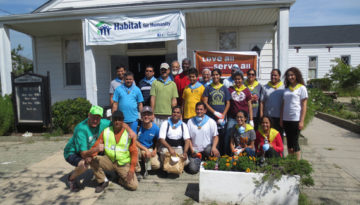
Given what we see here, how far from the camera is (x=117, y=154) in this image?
3.50 m

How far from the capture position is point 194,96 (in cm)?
440

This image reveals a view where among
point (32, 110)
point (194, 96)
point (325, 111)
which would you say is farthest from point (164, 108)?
point (325, 111)

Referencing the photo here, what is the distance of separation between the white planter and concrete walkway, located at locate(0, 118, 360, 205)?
297 millimetres

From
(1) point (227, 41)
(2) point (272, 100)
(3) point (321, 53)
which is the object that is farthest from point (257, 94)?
(3) point (321, 53)

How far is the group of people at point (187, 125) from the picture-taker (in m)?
3.52

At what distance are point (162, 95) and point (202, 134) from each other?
1.04 meters

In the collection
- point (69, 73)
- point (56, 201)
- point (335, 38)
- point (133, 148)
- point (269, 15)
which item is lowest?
point (56, 201)

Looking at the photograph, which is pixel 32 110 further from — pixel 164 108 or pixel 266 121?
pixel 266 121

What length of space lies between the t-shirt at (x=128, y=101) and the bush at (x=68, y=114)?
9.47ft

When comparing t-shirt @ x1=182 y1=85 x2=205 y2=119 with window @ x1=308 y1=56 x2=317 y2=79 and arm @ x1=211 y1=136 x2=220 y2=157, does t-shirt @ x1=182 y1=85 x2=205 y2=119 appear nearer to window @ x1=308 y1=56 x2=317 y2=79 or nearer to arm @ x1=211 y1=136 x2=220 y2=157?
arm @ x1=211 y1=136 x2=220 y2=157

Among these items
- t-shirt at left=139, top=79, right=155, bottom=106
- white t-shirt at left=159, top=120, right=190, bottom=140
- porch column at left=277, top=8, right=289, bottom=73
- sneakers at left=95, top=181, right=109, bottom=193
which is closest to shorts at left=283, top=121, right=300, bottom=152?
white t-shirt at left=159, top=120, right=190, bottom=140

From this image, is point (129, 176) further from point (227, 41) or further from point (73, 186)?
point (227, 41)

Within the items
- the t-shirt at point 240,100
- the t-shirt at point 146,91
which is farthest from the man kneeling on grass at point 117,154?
the t-shirt at point 240,100

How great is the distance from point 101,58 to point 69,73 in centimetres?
166
